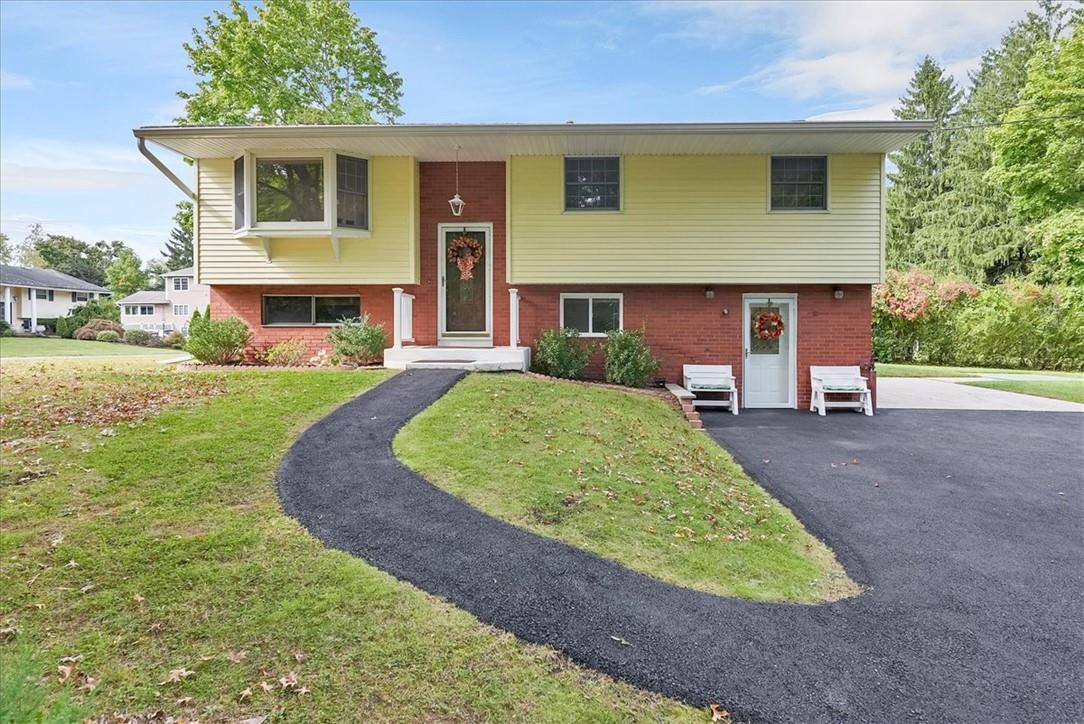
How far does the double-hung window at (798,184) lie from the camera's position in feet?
35.2

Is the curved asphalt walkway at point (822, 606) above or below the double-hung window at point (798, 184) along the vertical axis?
below

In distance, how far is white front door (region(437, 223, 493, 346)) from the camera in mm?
11438

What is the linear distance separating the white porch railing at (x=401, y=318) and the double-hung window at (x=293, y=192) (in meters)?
1.54

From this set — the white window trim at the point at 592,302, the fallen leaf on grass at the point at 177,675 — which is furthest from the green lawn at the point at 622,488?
the white window trim at the point at 592,302

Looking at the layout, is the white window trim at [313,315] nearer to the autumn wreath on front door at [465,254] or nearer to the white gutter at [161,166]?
the autumn wreath on front door at [465,254]

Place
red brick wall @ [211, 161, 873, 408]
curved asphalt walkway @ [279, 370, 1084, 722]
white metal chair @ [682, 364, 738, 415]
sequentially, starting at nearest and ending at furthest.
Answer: curved asphalt walkway @ [279, 370, 1084, 722] → white metal chair @ [682, 364, 738, 415] → red brick wall @ [211, 161, 873, 408]

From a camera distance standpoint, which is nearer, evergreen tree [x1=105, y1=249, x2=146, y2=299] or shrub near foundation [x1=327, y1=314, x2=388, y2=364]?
shrub near foundation [x1=327, y1=314, x2=388, y2=364]

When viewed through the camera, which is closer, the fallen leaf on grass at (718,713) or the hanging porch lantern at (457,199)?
the fallen leaf on grass at (718,713)

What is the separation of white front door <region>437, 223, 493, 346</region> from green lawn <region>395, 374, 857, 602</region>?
3.35m

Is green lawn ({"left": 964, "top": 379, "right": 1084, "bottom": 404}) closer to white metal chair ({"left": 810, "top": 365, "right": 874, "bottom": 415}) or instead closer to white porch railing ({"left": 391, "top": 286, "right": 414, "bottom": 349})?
white metal chair ({"left": 810, "top": 365, "right": 874, "bottom": 415})

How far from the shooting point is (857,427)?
9523 mm

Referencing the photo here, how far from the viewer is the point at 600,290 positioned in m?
11.2

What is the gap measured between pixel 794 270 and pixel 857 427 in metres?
3.13

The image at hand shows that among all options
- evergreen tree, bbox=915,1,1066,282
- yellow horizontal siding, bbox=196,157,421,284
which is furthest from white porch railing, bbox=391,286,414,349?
evergreen tree, bbox=915,1,1066,282
